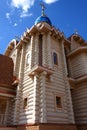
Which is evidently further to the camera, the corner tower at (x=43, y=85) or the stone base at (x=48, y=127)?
the corner tower at (x=43, y=85)

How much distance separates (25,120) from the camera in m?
9.52

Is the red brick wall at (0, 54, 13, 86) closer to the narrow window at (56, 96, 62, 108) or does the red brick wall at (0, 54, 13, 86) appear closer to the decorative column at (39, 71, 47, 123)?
the decorative column at (39, 71, 47, 123)

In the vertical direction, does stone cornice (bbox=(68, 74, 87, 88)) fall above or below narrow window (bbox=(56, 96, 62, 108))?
above

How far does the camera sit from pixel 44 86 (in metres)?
9.73

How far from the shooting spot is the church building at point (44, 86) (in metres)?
9.27

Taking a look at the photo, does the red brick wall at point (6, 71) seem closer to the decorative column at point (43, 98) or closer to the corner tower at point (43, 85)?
the corner tower at point (43, 85)

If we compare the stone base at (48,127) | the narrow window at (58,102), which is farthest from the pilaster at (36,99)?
the narrow window at (58,102)

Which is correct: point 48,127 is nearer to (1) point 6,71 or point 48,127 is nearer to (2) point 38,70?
(2) point 38,70

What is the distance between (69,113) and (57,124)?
1652mm

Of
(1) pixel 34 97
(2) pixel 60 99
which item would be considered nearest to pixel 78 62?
(2) pixel 60 99

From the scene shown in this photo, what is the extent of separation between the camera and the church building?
365 inches

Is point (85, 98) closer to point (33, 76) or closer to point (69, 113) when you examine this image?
point (69, 113)

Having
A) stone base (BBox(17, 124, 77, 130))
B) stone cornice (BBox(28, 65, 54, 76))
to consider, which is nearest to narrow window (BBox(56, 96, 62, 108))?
stone base (BBox(17, 124, 77, 130))

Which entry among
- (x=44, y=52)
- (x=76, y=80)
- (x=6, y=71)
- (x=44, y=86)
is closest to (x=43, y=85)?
(x=44, y=86)
